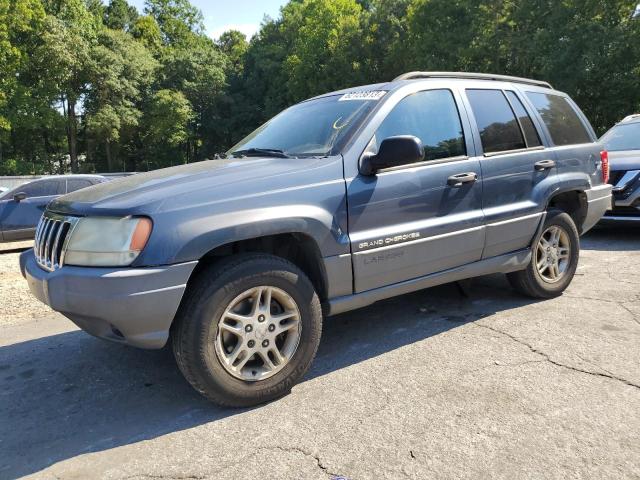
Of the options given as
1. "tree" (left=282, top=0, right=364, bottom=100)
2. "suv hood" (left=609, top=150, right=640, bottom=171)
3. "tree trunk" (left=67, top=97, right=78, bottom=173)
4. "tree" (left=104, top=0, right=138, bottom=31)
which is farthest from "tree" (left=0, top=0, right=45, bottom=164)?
"suv hood" (left=609, top=150, right=640, bottom=171)

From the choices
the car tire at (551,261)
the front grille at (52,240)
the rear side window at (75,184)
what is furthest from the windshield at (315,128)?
the rear side window at (75,184)

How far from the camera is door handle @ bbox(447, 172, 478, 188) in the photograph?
379 cm

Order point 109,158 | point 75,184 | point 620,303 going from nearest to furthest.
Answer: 1. point 620,303
2. point 75,184
3. point 109,158

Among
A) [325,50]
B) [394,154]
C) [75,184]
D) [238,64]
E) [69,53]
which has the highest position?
[238,64]

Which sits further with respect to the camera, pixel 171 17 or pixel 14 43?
pixel 171 17

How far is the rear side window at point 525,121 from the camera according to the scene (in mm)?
4508

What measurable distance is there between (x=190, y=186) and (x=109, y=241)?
530 millimetres

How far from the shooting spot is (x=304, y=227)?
3092mm

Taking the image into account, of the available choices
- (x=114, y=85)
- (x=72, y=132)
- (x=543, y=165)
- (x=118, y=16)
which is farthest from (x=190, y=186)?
(x=118, y=16)

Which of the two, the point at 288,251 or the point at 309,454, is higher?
the point at 288,251

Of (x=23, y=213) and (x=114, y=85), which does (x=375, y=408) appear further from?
(x=114, y=85)

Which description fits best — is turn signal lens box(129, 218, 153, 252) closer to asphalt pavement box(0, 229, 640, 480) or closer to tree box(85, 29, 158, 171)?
asphalt pavement box(0, 229, 640, 480)

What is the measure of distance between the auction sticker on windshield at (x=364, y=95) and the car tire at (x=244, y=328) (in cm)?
143

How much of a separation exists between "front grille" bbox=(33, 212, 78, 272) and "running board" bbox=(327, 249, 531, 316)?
1.58 m
